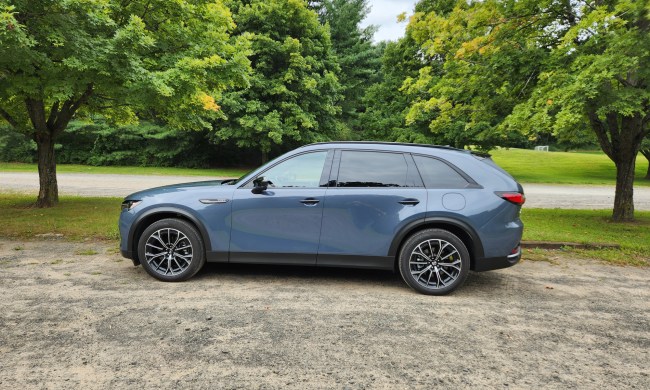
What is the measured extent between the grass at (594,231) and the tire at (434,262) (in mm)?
3466

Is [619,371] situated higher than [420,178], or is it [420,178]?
[420,178]

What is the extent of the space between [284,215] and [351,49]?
1405 inches

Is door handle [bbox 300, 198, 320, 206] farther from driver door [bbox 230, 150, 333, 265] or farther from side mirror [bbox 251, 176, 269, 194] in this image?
side mirror [bbox 251, 176, 269, 194]

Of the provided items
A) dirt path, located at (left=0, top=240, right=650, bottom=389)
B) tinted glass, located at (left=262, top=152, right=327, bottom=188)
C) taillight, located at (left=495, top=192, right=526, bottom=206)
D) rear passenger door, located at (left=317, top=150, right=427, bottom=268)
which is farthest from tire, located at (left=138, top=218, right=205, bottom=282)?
taillight, located at (left=495, top=192, right=526, bottom=206)

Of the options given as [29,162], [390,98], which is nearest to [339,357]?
[390,98]

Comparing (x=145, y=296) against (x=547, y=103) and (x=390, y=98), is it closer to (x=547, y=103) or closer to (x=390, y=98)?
(x=547, y=103)

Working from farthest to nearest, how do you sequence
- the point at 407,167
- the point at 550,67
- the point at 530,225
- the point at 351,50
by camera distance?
the point at 351,50
the point at 530,225
the point at 550,67
the point at 407,167

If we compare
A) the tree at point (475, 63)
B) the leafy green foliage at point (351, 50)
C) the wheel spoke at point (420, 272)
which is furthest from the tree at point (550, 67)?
the leafy green foliage at point (351, 50)

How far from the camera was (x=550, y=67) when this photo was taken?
320 inches

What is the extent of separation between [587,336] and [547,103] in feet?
16.3

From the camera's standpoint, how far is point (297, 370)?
3.03 metres

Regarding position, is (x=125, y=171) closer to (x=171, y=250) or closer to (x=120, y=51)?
(x=120, y=51)

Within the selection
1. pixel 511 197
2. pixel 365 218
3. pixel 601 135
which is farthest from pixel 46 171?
pixel 601 135

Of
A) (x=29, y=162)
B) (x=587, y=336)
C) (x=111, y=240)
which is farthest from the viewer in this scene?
(x=29, y=162)
